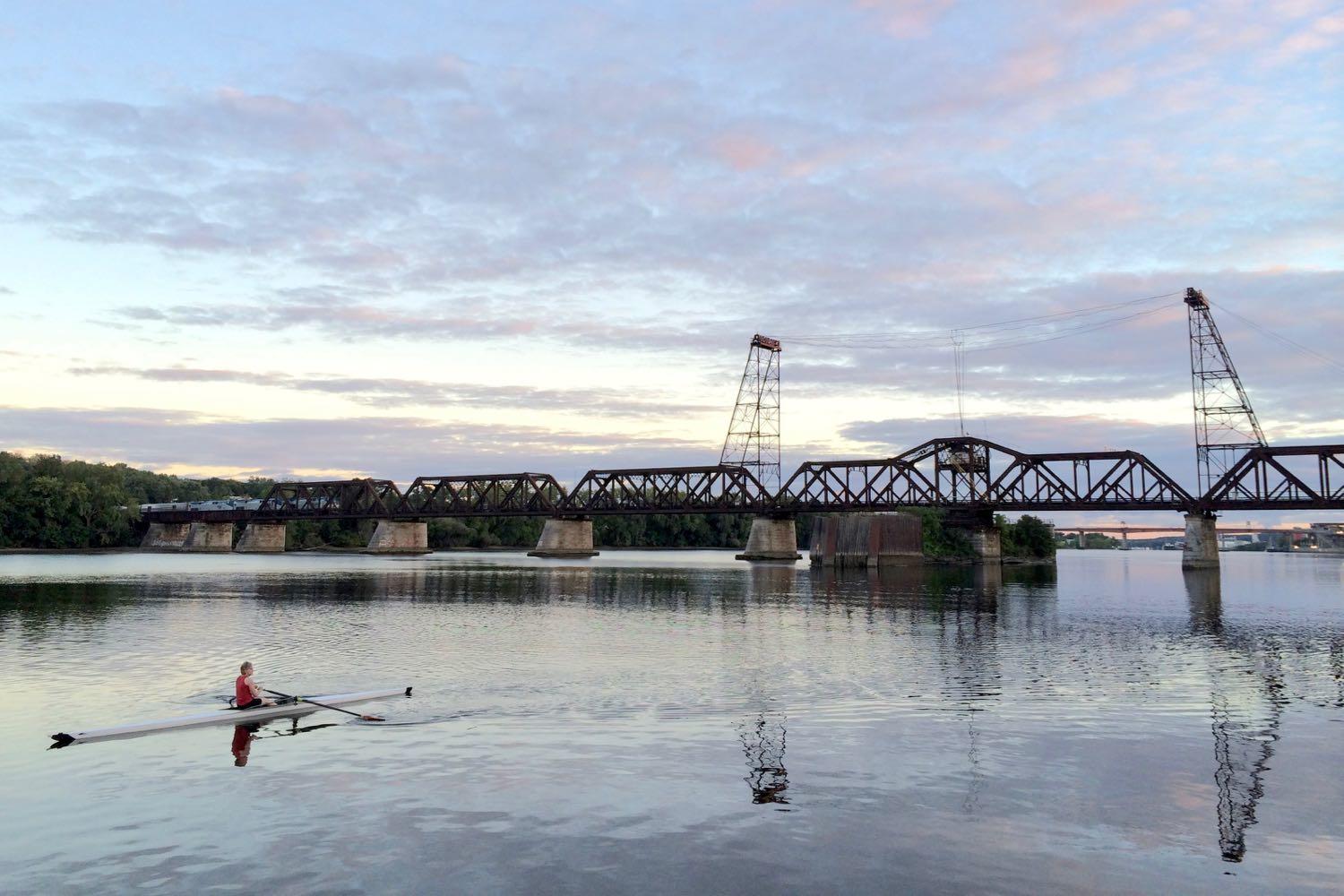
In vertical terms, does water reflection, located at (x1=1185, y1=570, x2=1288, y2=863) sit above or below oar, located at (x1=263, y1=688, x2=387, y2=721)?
below

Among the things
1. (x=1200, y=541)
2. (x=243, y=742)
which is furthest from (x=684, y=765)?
(x=1200, y=541)

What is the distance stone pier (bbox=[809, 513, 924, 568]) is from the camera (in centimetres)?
15800

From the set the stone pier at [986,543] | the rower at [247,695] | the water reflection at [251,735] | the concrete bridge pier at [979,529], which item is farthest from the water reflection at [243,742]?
the concrete bridge pier at [979,529]

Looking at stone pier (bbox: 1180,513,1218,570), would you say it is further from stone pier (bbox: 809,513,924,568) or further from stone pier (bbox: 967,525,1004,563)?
stone pier (bbox: 809,513,924,568)

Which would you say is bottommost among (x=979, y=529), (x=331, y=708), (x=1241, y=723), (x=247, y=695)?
A: (x=1241, y=723)

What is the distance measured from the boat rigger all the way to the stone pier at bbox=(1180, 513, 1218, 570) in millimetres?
159303

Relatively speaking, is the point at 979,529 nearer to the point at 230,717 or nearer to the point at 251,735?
the point at 230,717

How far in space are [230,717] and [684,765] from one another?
46.8ft

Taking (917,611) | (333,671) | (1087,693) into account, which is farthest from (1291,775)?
(917,611)

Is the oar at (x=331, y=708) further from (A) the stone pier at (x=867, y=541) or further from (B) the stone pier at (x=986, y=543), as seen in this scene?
(B) the stone pier at (x=986, y=543)

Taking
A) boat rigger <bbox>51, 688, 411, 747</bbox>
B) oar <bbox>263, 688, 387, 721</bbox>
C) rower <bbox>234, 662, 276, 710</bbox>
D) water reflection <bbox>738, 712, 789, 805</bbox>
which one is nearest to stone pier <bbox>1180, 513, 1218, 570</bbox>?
water reflection <bbox>738, 712, 789, 805</bbox>

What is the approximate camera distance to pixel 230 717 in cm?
2917

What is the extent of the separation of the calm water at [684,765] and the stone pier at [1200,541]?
11473 centimetres

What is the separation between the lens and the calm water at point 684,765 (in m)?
17.2
